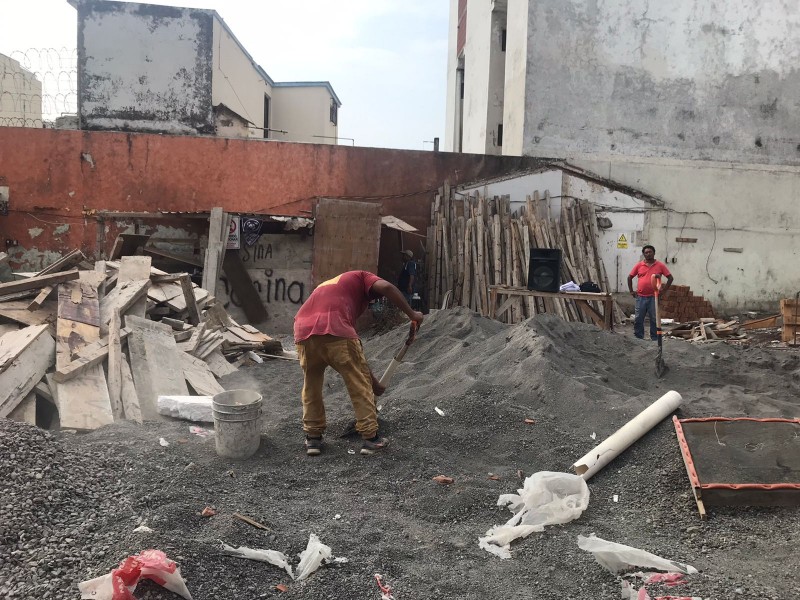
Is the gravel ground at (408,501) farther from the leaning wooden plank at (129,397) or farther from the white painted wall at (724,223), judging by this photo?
the white painted wall at (724,223)

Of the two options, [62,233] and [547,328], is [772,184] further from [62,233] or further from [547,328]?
[62,233]

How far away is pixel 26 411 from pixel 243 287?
6.63m

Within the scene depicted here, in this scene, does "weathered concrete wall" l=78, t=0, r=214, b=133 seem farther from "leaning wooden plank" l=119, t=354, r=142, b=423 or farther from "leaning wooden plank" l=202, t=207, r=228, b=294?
"leaning wooden plank" l=119, t=354, r=142, b=423

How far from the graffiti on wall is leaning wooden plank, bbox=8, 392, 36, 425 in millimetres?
6577

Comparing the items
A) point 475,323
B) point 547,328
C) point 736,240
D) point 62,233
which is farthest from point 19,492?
point 736,240

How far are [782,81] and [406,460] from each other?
15.1 metres

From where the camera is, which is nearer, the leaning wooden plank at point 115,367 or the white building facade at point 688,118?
the leaning wooden plank at point 115,367

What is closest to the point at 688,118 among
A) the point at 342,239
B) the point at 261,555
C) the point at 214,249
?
the point at 342,239

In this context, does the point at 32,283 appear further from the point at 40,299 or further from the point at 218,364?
the point at 218,364

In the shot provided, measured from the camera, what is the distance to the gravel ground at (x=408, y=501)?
125 inches

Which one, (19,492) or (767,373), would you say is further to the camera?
(767,373)

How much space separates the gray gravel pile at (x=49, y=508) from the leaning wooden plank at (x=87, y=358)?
1343 millimetres

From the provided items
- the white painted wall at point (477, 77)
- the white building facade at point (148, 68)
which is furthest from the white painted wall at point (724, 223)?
the white building facade at point (148, 68)

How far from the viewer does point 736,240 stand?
14.5 meters
